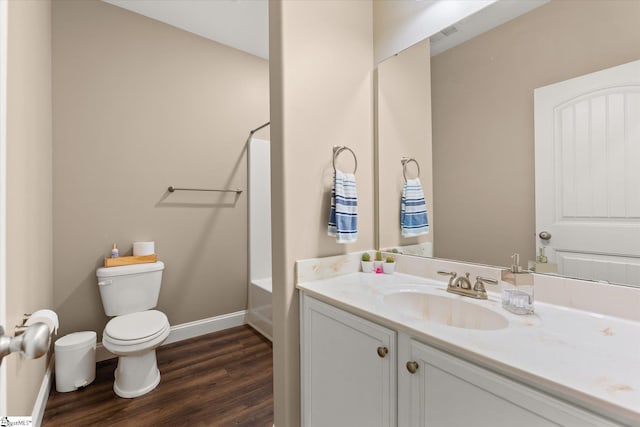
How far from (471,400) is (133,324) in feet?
6.71

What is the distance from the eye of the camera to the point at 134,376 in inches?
72.6

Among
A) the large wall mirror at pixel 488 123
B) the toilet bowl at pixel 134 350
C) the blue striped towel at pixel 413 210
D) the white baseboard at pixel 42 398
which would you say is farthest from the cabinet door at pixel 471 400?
the white baseboard at pixel 42 398

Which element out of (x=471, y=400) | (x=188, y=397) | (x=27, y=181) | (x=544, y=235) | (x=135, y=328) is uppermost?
(x=27, y=181)

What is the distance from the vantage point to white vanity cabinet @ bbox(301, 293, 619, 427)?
2.25 feet

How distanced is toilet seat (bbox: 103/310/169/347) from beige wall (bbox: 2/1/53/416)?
0.36m

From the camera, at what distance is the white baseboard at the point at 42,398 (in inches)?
59.8

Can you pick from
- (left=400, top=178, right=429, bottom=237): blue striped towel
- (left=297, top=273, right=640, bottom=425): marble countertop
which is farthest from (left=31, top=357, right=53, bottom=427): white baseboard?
(left=400, top=178, right=429, bottom=237): blue striped towel

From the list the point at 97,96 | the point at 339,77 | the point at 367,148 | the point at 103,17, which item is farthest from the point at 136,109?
the point at 367,148

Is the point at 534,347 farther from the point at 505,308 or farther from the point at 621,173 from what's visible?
the point at 621,173

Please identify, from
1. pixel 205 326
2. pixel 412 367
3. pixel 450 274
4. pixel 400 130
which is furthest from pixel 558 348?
pixel 205 326

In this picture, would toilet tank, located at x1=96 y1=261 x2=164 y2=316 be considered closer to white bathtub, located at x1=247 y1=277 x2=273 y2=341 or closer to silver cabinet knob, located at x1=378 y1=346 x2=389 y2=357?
white bathtub, located at x1=247 y1=277 x2=273 y2=341

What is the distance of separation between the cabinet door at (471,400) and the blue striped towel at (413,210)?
0.80 meters

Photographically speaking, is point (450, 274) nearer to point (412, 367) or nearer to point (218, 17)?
point (412, 367)

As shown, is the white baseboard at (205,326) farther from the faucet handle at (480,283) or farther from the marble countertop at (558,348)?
the faucet handle at (480,283)
